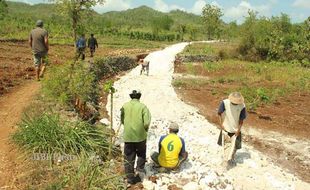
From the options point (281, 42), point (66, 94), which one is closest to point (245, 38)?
point (281, 42)

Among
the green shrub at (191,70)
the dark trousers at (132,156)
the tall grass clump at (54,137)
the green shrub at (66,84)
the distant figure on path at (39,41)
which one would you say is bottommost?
the green shrub at (191,70)

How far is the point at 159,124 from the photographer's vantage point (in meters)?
13.4

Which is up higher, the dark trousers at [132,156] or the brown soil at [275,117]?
the dark trousers at [132,156]

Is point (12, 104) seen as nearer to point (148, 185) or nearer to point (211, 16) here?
point (148, 185)

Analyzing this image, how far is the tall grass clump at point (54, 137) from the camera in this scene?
26.9ft

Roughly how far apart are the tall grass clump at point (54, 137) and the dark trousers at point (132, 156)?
702 millimetres

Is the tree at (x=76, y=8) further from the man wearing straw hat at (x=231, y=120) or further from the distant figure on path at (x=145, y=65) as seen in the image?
the man wearing straw hat at (x=231, y=120)

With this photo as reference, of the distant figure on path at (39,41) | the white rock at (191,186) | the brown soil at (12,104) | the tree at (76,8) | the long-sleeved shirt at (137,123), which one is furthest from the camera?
the tree at (76,8)

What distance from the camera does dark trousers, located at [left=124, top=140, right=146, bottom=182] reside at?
866cm

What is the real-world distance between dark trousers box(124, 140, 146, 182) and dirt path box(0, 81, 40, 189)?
7.15 ft

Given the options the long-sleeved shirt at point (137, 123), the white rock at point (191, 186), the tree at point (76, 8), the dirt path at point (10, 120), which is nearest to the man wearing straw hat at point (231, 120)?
the white rock at point (191, 186)

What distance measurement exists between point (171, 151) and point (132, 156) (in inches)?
34.5

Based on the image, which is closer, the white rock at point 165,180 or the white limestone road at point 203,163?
the white rock at point 165,180

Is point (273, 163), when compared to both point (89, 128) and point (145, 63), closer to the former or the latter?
point (89, 128)
